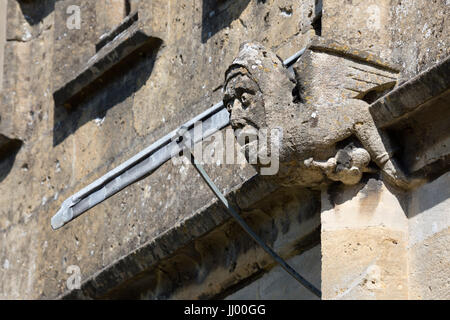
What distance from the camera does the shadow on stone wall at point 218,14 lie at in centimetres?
642

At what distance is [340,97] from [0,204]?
3022 mm

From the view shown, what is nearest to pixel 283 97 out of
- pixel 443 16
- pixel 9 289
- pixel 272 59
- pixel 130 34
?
pixel 272 59

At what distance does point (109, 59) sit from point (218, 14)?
78 cm

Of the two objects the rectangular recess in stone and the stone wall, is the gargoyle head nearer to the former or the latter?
the rectangular recess in stone

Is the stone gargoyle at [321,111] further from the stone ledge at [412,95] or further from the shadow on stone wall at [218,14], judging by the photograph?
the shadow on stone wall at [218,14]

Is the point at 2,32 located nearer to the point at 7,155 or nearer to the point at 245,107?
the point at 7,155

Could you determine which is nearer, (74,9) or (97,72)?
(97,72)

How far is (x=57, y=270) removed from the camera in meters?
7.12

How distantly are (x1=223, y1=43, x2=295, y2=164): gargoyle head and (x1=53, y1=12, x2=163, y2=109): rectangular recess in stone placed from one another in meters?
1.54

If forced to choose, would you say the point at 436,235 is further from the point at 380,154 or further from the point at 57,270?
the point at 57,270

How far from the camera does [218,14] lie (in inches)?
258

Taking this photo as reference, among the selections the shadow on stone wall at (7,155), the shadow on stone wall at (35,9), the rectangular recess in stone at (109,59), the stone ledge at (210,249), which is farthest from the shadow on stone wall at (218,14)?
the shadow on stone wall at (35,9)

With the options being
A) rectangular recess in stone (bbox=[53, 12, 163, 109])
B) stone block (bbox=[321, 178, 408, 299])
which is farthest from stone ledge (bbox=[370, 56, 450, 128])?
rectangular recess in stone (bbox=[53, 12, 163, 109])

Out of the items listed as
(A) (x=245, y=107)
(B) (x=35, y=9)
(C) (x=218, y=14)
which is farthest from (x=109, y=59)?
(A) (x=245, y=107)
